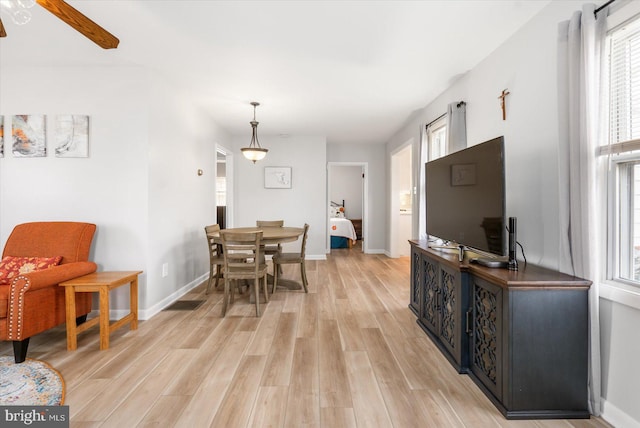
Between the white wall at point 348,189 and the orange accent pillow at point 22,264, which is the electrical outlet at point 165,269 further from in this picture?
the white wall at point 348,189

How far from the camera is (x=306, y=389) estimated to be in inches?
76.0

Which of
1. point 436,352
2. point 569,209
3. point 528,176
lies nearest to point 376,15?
point 528,176

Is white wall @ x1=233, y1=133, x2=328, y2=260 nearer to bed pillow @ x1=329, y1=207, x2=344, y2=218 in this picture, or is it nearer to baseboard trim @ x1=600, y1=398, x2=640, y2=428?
bed pillow @ x1=329, y1=207, x2=344, y2=218

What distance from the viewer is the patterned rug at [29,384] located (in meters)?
1.82

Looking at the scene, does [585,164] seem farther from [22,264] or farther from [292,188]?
[292,188]

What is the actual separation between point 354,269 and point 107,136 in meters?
4.14

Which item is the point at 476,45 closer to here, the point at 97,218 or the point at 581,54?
the point at 581,54

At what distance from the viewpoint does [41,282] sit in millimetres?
2309

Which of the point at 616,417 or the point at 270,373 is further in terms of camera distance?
the point at 270,373

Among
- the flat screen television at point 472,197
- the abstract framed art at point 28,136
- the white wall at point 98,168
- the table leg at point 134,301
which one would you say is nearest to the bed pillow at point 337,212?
the flat screen television at point 472,197

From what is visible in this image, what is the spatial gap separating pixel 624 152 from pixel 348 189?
28.8ft

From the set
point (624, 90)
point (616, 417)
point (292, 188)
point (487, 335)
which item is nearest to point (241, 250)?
point (487, 335)

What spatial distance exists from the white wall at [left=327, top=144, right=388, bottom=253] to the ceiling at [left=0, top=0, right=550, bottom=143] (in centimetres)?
315

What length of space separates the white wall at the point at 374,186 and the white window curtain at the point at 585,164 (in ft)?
18.2
